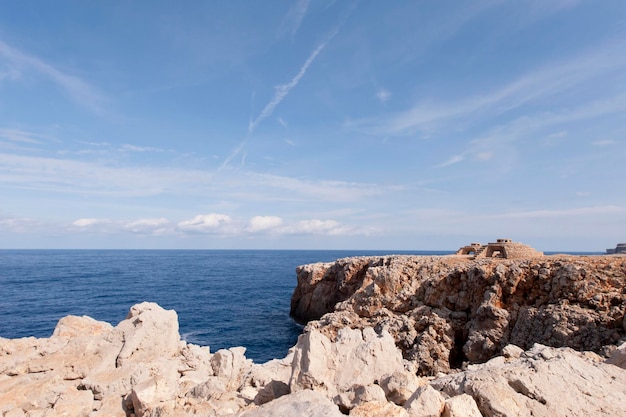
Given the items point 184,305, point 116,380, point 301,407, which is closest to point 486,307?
point 301,407

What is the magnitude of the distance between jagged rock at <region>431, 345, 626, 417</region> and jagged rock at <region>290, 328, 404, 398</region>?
95.2 inches

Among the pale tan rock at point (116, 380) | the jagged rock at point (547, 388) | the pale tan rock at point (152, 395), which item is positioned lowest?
the pale tan rock at point (116, 380)

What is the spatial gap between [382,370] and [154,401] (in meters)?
8.84

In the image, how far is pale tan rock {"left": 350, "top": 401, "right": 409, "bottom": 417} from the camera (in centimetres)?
920

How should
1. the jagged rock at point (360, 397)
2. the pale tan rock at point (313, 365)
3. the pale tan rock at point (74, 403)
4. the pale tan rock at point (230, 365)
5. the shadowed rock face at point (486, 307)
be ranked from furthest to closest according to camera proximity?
the shadowed rock face at point (486, 307) < the pale tan rock at point (230, 365) < the pale tan rock at point (74, 403) < the pale tan rock at point (313, 365) < the jagged rock at point (360, 397)

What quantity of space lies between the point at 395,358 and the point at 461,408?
492 centimetres

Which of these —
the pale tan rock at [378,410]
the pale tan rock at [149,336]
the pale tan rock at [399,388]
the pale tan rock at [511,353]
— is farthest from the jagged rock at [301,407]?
the pale tan rock at [511,353]

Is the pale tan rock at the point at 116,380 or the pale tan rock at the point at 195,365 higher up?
the pale tan rock at the point at 116,380

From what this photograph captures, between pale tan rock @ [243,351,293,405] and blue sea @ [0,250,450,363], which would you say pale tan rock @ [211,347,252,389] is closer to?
pale tan rock @ [243,351,293,405]

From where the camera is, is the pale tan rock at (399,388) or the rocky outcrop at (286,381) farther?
the pale tan rock at (399,388)

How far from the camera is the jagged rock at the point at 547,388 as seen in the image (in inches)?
400

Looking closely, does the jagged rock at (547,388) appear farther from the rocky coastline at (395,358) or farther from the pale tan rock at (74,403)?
the pale tan rock at (74,403)

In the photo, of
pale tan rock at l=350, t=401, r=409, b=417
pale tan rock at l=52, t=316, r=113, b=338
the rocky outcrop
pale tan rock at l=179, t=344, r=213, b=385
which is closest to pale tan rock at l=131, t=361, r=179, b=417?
the rocky outcrop

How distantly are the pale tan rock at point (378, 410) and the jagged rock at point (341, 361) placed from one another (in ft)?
8.31
